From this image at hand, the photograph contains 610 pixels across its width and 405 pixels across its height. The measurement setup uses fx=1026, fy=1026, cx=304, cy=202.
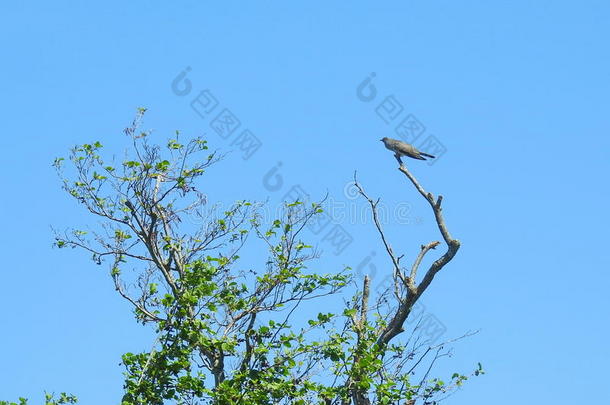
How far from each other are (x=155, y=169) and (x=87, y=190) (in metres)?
0.88

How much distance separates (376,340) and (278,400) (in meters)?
1.37

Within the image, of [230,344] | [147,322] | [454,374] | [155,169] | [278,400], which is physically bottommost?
[454,374]

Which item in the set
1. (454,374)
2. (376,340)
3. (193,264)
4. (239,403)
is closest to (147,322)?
(193,264)

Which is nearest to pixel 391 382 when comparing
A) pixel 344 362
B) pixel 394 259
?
pixel 344 362

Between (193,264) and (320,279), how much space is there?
153 cm

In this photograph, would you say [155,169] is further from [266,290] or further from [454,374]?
[454,374]

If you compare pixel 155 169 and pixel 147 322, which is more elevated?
pixel 155 169

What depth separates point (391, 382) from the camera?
11.6 m

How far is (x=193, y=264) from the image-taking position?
12164 mm

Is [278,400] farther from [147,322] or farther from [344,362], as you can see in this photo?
[147,322]

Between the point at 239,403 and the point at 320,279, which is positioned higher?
the point at 320,279

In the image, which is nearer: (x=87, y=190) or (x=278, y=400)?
(x=278, y=400)

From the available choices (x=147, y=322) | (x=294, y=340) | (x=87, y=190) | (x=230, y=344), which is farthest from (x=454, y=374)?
(x=87, y=190)

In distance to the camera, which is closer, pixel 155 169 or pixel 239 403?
pixel 239 403
